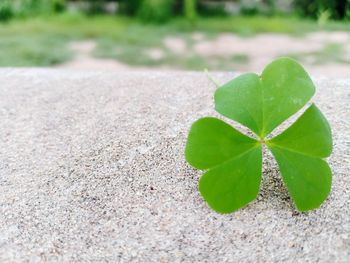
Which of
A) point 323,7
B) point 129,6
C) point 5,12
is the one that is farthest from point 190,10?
point 5,12

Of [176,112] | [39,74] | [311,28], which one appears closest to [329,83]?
[176,112]

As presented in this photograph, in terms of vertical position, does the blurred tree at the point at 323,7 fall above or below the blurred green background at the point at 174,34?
above

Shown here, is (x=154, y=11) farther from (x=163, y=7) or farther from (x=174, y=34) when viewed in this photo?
(x=174, y=34)

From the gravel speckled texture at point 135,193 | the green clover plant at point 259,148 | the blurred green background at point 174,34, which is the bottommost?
the blurred green background at point 174,34

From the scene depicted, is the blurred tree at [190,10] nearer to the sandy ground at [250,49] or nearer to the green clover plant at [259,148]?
the sandy ground at [250,49]

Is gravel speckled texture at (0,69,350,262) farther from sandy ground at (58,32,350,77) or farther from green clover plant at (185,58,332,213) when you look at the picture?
sandy ground at (58,32,350,77)

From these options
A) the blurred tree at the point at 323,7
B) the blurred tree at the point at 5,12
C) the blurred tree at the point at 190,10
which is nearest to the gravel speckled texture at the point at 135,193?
the blurred tree at the point at 323,7
